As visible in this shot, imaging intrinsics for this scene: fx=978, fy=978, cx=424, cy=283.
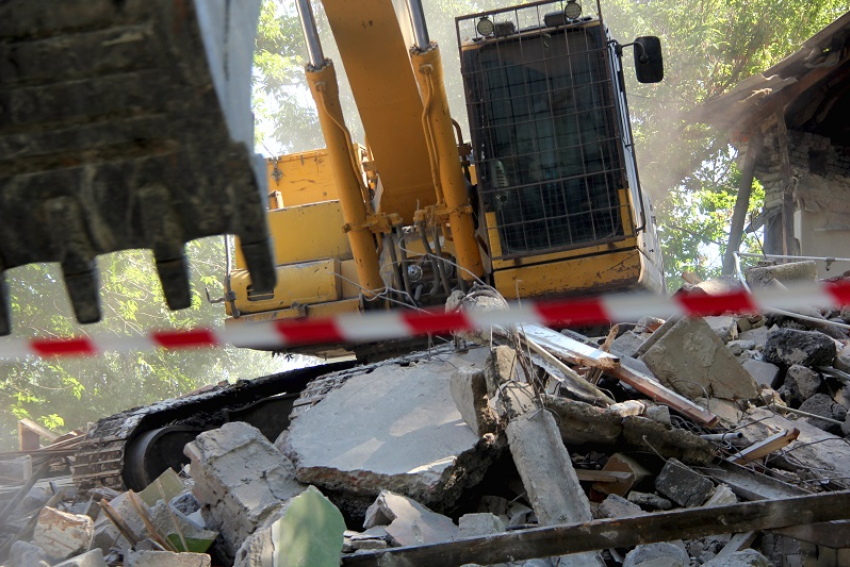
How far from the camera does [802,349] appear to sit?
634 cm

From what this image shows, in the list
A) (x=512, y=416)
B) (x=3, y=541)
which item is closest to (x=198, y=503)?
(x=3, y=541)

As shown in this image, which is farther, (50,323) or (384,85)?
(50,323)

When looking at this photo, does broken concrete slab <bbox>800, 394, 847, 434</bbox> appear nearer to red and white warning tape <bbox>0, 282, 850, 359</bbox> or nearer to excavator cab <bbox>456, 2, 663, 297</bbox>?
red and white warning tape <bbox>0, 282, 850, 359</bbox>

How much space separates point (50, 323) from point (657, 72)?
1736 cm

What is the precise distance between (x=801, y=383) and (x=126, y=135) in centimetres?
513

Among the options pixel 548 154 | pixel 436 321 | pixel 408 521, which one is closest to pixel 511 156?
pixel 548 154

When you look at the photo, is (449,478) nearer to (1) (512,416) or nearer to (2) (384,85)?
(1) (512,416)

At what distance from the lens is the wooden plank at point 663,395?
16.8 ft

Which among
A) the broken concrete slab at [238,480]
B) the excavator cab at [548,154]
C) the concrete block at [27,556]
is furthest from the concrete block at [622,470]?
the concrete block at [27,556]

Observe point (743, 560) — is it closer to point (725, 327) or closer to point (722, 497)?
point (722, 497)

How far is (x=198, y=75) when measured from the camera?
2.01 m

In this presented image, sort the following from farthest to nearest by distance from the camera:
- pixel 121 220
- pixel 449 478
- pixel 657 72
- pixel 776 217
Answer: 1. pixel 776 217
2. pixel 657 72
3. pixel 449 478
4. pixel 121 220

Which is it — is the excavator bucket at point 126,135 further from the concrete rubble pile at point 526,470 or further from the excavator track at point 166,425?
the excavator track at point 166,425

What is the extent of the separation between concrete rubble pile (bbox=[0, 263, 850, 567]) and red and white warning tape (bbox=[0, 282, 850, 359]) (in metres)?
0.21
